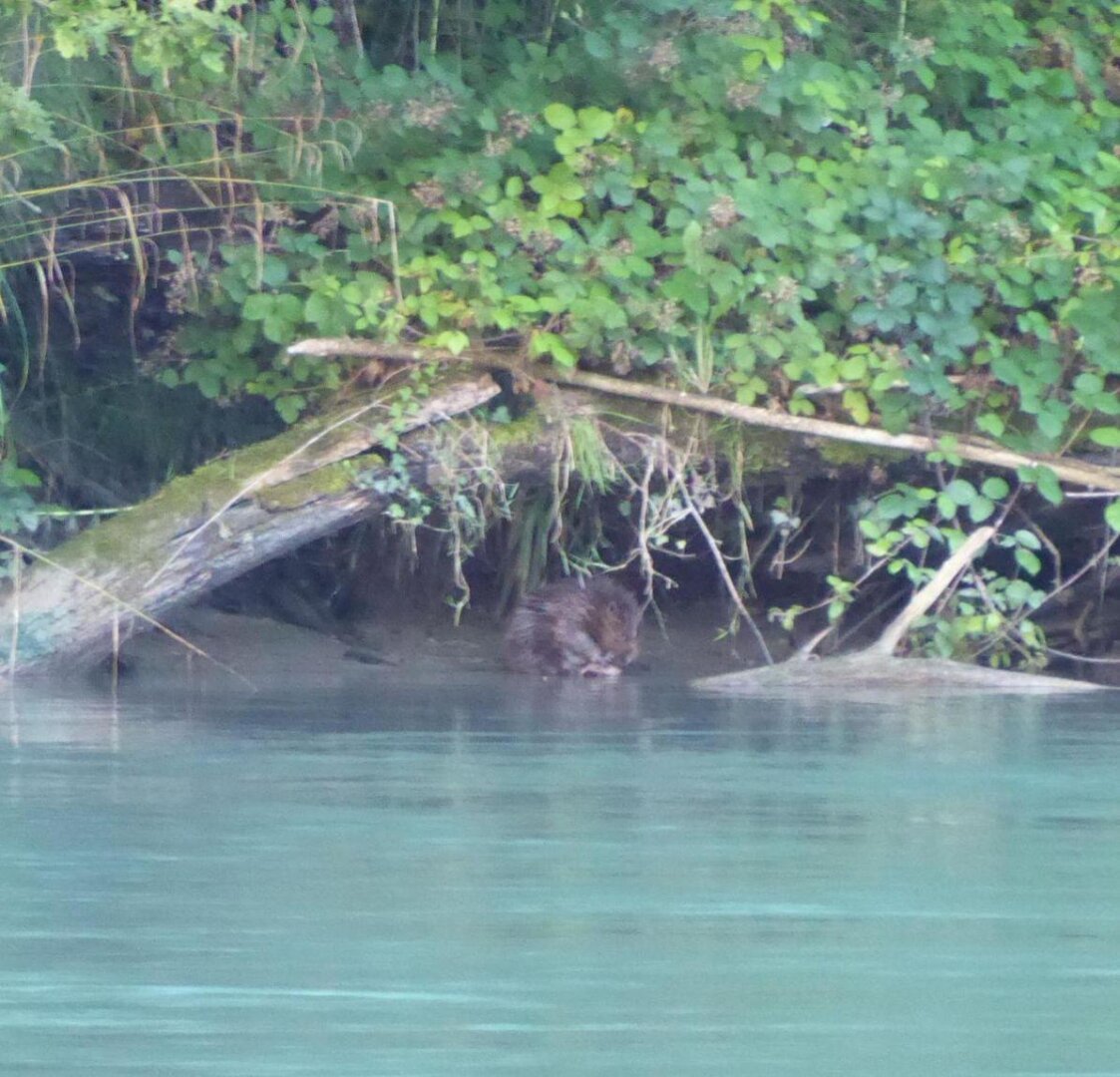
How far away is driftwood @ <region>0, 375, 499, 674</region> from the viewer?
6.23m

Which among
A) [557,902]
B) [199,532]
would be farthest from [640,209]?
[557,902]

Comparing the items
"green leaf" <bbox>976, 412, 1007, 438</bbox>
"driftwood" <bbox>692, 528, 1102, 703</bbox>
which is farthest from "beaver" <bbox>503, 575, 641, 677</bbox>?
"green leaf" <bbox>976, 412, 1007, 438</bbox>

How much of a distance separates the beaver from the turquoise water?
76.6 inches

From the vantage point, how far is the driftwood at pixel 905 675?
640 cm

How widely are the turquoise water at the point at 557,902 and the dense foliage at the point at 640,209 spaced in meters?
1.48

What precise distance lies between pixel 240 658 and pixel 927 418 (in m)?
2.58

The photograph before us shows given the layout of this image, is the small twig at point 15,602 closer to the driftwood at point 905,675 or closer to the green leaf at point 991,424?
the driftwood at point 905,675

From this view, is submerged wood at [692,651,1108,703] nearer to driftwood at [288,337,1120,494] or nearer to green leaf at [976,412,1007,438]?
driftwood at [288,337,1120,494]

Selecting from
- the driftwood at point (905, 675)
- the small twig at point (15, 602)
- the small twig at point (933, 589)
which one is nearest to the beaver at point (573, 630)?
the driftwood at point (905, 675)

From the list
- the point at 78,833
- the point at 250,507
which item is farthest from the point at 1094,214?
the point at 78,833

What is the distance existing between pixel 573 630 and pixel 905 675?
1.28 metres

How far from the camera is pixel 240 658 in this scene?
283 inches

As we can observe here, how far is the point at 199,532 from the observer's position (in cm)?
621

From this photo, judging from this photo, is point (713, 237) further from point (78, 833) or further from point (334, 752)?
point (78, 833)
